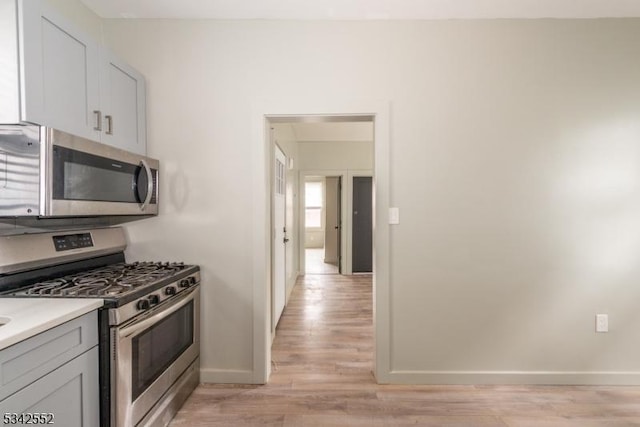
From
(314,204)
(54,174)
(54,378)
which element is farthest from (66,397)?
(314,204)

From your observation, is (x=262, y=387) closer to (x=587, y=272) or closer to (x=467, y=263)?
(x=467, y=263)

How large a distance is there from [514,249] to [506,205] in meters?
0.32

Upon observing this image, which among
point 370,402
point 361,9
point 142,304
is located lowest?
point 370,402

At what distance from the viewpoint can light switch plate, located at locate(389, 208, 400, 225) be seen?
7.49 ft

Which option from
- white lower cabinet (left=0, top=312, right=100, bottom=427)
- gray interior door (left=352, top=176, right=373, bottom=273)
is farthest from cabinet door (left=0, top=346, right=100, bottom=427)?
gray interior door (left=352, top=176, right=373, bottom=273)

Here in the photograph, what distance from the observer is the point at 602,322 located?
229cm

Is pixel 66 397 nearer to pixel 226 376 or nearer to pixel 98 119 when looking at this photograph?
pixel 226 376

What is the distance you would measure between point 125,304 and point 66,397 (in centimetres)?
38

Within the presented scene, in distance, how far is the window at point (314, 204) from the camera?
10695mm

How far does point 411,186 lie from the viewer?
90.0 inches

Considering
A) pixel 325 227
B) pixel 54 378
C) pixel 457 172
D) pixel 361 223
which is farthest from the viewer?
pixel 325 227

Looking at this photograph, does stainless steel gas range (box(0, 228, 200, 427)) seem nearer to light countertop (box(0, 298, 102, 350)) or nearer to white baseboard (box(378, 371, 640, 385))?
light countertop (box(0, 298, 102, 350))

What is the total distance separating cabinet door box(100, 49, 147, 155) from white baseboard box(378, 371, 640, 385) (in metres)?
2.35

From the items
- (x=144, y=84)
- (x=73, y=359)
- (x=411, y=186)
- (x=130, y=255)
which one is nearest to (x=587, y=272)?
(x=411, y=186)
